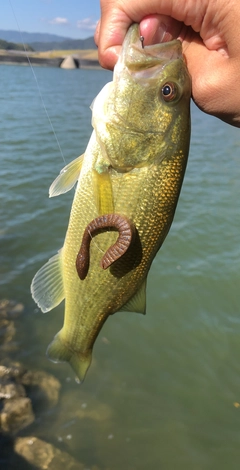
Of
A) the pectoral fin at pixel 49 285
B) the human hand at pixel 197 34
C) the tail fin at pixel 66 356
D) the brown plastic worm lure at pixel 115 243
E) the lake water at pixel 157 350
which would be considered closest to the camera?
the human hand at pixel 197 34

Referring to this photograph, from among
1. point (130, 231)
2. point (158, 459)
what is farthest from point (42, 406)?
point (130, 231)

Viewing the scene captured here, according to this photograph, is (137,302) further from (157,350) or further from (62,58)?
(62,58)

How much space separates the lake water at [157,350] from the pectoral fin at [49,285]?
2.66 meters

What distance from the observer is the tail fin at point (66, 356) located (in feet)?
9.52

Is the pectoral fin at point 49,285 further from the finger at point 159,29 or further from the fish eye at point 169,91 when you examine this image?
the finger at point 159,29

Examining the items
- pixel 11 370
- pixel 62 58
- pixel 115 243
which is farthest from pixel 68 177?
pixel 62 58

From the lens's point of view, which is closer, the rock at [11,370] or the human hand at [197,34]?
the human hand at [197,34]

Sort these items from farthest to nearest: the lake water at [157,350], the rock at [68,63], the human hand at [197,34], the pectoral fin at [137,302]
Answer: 1. the rock at [68,63]
2. the lake water at [157,350]
3. the pectoral fin at [137,302]
4. the human hand at [197,34]

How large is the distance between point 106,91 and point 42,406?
402 cm

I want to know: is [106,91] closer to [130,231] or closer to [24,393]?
[130,231]

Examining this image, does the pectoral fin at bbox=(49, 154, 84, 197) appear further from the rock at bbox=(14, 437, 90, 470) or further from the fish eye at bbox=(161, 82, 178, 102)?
the rock at bbox=(14, 437, 90, 470)

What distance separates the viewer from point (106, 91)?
2.25 m

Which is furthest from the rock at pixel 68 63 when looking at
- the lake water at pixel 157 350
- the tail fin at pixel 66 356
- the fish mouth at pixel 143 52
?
the fish mouth at pixel 143 52

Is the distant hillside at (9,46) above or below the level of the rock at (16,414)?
above
